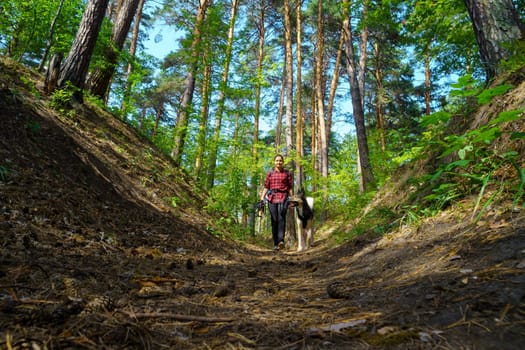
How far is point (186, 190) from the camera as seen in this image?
809 centimetres

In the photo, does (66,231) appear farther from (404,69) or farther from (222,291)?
(404,69)

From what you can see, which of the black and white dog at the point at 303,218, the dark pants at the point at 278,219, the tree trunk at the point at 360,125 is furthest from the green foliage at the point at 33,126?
the tree trunk at the point at 360,125

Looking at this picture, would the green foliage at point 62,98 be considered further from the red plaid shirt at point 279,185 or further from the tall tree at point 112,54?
the red plaid shirt at point 279,185

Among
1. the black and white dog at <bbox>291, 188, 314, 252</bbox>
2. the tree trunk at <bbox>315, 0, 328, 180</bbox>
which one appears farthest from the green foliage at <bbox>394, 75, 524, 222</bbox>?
the tree trunk at <bbox>315, 0, 328, 180</bbox>

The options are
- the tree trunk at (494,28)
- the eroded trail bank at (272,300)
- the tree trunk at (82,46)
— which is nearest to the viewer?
the eroded trail bank at (272,300)

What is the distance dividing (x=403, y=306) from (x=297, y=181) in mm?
11032

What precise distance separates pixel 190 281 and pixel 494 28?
4862 millimetres

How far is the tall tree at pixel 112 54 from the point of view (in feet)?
26.4

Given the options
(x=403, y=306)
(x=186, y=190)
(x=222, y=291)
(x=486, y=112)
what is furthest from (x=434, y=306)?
(x=186, y=190)

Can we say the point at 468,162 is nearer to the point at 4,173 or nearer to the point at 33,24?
the point at 4,173

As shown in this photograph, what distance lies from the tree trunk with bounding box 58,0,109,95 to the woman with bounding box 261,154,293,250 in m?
4.41

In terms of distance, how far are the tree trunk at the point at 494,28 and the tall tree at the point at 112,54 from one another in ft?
23.9

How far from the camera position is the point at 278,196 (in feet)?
24.6

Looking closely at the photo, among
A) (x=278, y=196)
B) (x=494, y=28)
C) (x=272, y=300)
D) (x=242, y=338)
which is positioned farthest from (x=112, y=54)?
(x=242, y=338)
